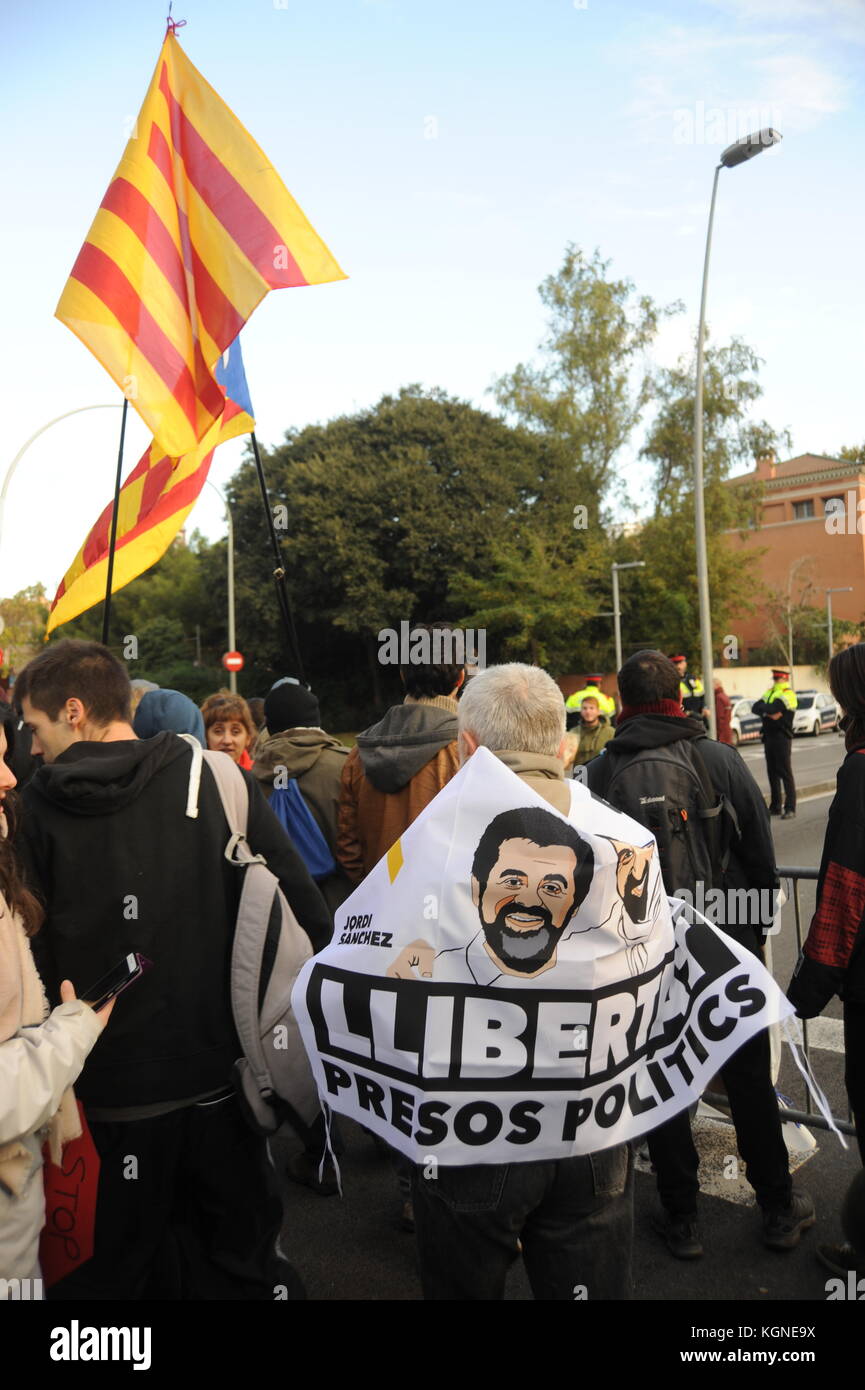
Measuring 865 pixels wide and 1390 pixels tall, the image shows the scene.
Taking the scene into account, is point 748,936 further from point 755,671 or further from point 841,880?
point 755,671

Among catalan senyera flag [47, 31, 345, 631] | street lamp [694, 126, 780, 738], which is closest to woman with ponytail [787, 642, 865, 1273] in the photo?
catalan senyera flag [47, 31, 345, 631]

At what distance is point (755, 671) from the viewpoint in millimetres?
41438

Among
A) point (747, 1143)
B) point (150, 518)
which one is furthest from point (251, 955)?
A: point (150, 518)

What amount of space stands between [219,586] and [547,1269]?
3581 centimetres

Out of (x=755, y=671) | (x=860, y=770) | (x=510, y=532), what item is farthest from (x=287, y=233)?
(x=755, y=671)

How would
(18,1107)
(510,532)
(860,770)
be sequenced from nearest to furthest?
(18,1107) < (860,770) < (510,532)

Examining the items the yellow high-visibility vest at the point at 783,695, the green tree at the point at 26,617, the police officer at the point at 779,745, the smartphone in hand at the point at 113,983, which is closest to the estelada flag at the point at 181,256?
the smartphone in hand at the point at 113,983

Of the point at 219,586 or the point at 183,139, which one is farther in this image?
the point at 219,586

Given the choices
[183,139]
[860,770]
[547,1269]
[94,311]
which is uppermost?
[183,139]

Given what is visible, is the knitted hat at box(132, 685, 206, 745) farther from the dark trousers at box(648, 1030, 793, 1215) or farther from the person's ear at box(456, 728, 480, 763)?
the dark trousers at box(648, 1030, 793, 1215)

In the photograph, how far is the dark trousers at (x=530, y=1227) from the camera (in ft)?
6.31

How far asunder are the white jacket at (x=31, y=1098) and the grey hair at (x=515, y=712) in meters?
1.00

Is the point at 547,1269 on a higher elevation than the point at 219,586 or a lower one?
lower
